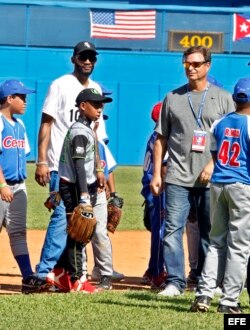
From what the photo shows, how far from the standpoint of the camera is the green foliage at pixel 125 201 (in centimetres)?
1388

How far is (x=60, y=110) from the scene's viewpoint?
875cm

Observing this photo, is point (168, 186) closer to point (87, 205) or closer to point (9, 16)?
point (87, 205)

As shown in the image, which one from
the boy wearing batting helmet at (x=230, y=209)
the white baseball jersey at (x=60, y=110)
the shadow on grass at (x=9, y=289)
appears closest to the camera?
the boy wearing batting helmet at (x=230, y=209)

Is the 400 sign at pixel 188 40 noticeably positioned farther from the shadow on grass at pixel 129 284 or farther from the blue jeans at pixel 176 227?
the blue jeans at pixel 176 227

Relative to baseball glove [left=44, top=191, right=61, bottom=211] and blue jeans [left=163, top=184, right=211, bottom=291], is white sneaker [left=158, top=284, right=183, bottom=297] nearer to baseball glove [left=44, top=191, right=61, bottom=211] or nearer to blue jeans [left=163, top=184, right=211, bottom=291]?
blue jeans [left=163, top=184, right=211, bottom=291]

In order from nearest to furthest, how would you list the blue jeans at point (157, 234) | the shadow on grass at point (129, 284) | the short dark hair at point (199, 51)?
1. the short dark hair at point (199, 51)
2. the shadow on grass at point (129, 284)
3. the blue jeans at point (157, 234)

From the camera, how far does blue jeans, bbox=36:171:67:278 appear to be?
835 cm

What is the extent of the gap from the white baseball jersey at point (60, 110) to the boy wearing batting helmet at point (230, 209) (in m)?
1.83

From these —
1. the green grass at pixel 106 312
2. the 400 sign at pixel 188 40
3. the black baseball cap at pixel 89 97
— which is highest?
the black baseball cap at pixel 89 97

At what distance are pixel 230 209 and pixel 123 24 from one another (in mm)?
20723

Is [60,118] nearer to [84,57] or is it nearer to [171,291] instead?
[84,57]

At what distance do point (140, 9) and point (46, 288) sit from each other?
19.5 m

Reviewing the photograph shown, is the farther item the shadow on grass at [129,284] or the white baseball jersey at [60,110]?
the shadow on grass at [129,284]

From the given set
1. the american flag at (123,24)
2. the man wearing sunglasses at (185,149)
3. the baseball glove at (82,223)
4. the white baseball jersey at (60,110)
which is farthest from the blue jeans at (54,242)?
the american flag at (123,24)
